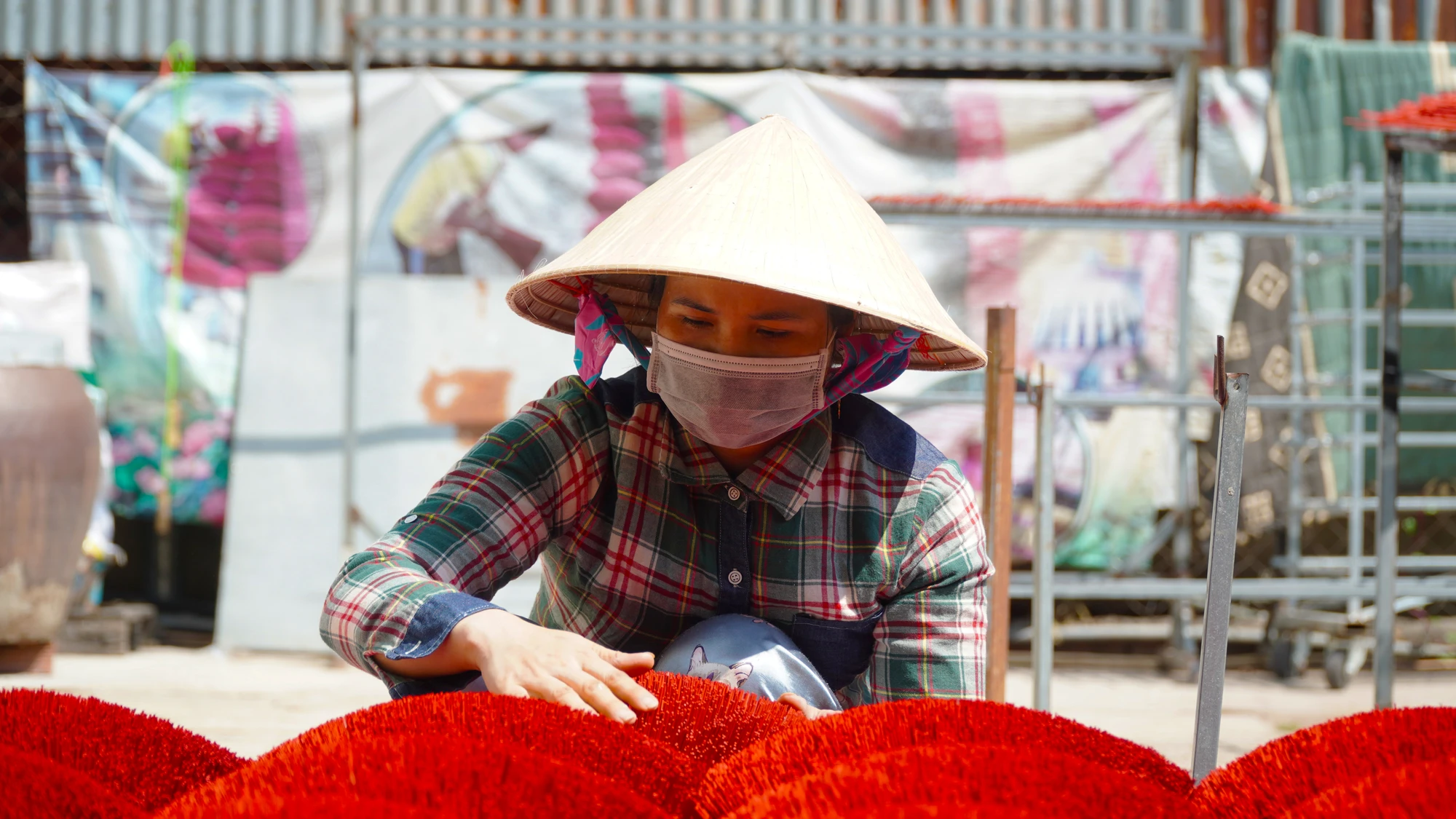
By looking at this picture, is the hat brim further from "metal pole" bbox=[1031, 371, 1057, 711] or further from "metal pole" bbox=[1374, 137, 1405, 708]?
"metal pole" bbox=[1374, 137, 1405, 708]

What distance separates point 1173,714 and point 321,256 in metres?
3.65

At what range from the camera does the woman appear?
1267 mm

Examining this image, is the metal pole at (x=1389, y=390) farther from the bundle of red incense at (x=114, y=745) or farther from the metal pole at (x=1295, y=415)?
the bundle of red incense at (x=114, y=745)

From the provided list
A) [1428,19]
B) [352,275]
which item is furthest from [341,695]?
[1428,19]

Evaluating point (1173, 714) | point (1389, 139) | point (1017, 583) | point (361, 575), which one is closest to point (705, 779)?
point (361, 575)

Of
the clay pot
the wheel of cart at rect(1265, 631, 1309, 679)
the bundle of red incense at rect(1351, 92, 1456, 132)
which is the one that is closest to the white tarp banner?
the clay pot

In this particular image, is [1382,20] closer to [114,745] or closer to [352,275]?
[352,275]

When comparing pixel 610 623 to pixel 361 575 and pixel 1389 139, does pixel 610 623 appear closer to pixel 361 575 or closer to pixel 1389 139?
pixel 361 575

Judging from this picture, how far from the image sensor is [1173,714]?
12.1ft

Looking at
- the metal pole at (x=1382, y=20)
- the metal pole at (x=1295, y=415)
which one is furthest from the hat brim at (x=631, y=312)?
the metal pole at (x=1382, y=20)

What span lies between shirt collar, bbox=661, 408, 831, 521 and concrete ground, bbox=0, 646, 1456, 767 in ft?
6.50

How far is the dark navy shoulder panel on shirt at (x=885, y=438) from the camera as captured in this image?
1541 mm

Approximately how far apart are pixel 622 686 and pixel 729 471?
62 centimetres

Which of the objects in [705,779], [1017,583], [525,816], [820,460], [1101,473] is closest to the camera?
[525,816]
